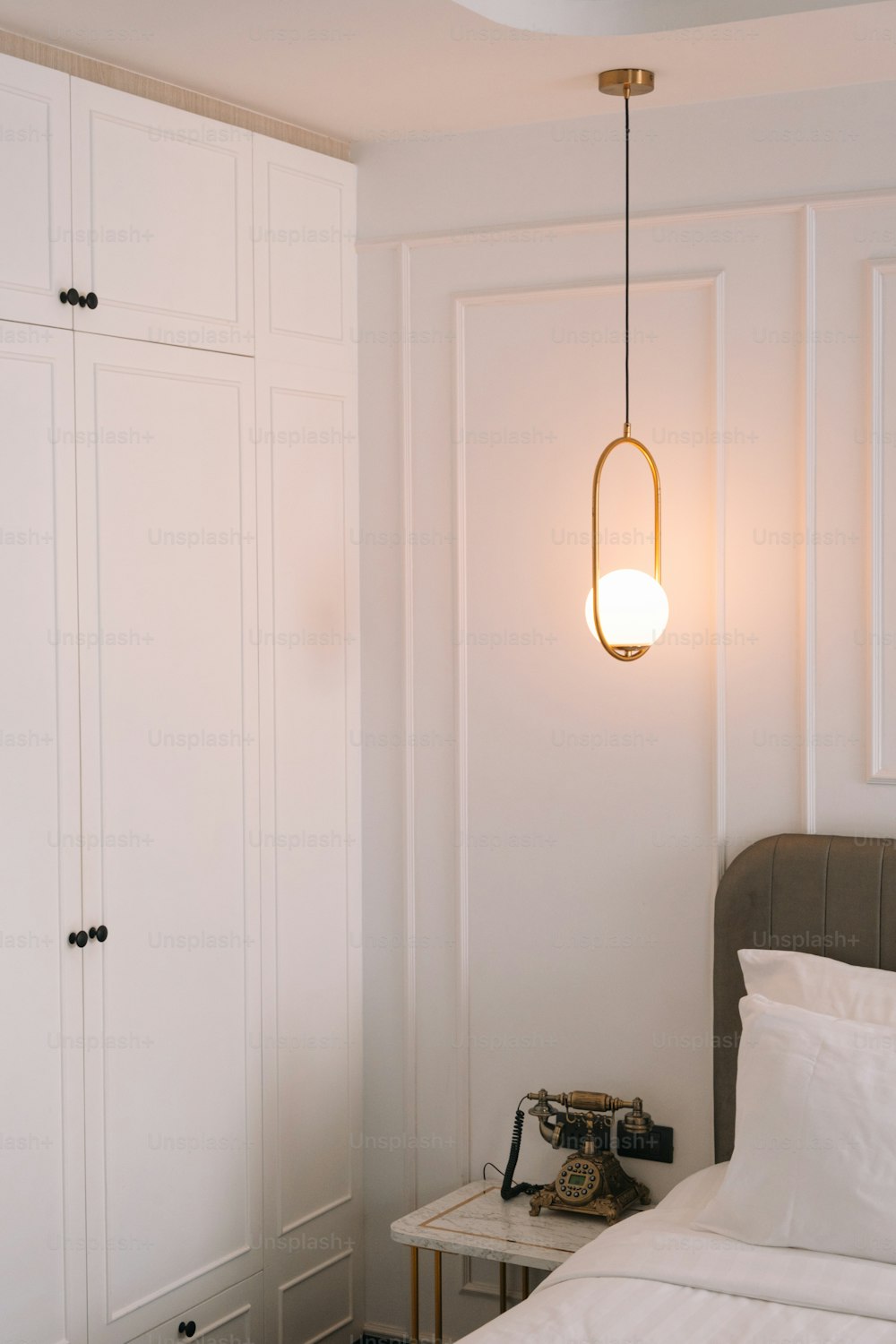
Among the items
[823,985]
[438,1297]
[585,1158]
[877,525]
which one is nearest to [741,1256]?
[823,985]

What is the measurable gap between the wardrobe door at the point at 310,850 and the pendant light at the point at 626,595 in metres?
0.67

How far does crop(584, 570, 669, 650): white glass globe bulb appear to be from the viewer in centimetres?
269

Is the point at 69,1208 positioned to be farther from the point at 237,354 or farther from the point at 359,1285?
the point at 237,354

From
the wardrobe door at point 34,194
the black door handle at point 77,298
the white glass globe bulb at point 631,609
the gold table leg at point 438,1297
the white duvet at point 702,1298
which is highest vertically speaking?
the wardrobe door at point 34,194

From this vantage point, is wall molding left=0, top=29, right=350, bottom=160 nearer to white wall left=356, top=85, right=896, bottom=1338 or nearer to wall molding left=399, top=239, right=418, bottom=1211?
white wall left=356, top=85, right=896, bottom=1338

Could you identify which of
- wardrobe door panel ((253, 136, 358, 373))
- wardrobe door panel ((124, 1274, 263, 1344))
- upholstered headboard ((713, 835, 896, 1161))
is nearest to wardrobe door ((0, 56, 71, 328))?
wardrobe door panel ((253, 136, 358, 373))

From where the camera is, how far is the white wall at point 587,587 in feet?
9.03

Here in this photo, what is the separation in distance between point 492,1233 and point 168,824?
41.8 inches

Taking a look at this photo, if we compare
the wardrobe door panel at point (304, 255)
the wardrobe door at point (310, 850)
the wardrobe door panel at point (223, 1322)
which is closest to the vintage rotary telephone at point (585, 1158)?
the wardrobe door at point (310, 850)

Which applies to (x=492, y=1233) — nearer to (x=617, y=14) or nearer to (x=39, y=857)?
(x=39, y=857)

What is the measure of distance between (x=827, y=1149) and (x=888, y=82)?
2023mm

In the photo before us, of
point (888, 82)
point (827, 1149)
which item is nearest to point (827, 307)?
point (888, 82)

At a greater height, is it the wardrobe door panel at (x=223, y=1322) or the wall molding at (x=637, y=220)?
the wall molding at (x=637, y=220)

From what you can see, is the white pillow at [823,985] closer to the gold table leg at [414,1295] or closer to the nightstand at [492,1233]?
the nightstand at [492,1233]
